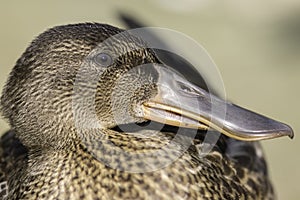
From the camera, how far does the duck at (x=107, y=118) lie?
2.97 metres

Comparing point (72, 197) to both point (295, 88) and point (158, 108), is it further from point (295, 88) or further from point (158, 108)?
point (295, 88)

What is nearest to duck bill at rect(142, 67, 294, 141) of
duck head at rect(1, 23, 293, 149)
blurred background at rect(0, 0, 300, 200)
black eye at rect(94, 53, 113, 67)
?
duck head at rect(1, 23, 293, 149)

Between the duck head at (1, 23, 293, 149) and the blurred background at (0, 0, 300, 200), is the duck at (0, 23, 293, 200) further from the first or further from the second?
the blurred background at (0, 0, 300, 200)

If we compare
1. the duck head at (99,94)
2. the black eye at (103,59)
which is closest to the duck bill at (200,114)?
the duck head at (99,94)

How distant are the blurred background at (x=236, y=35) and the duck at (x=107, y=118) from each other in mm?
2552

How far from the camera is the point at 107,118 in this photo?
10.00 ft

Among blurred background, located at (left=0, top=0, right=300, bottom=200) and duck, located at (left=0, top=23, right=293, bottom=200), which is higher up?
duck, located at (left=0, top=23, right=293, bottom=200)

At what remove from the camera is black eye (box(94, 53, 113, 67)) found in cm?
296

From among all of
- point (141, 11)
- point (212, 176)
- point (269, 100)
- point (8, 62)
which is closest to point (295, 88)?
point (269, 100)

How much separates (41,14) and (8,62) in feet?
2.58

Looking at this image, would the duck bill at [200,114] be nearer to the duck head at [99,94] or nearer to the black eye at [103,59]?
the duck head at [99,94]

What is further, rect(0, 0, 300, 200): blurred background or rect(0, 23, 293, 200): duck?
rect(0, 0, 300, 200): blurred background

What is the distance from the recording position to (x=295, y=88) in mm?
6051

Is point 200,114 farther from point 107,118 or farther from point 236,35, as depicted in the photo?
point 236,35
